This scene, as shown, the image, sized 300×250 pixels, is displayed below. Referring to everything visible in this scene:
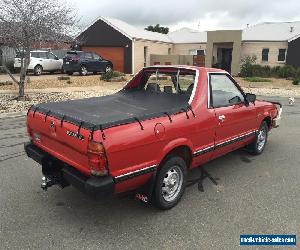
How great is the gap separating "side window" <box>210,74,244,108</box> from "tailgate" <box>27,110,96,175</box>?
2185 millimetres

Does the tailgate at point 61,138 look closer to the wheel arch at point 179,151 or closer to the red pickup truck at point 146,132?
the red pickup truck at point 146,132

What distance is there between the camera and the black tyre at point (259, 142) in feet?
20.1

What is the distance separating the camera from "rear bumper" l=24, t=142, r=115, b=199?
10.6ft

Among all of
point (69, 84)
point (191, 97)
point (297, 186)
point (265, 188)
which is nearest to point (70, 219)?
point (191, 97)

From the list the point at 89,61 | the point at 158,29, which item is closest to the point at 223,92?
the point at 89,61

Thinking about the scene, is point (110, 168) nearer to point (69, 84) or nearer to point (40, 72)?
point (69, 84)

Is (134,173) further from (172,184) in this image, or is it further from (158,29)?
(158,29)

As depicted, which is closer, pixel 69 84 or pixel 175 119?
pixel 175 119

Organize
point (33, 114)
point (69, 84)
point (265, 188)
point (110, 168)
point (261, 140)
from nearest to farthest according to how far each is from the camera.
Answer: point (110, 168) → point (33, 114) → point (265, 188) → point (261, 140) → point (69, 84)

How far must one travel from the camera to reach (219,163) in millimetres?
5820

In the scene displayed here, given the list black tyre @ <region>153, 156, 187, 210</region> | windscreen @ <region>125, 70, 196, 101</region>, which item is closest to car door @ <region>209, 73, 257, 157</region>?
windscreen @ <region>125, 70, 196, 101</region>

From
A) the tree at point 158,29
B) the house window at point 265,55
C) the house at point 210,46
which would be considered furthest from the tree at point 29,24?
the tree at point 158,29

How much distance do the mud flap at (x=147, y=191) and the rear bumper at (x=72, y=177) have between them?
0.57 m

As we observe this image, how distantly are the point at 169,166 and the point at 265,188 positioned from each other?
5.92ft
